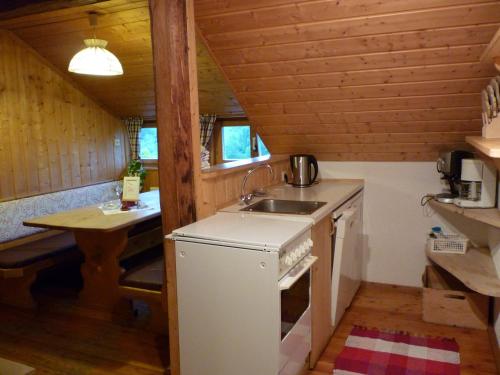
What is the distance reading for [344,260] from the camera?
2.76m

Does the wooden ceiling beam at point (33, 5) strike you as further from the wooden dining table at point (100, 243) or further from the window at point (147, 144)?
the window at point (147, 144)

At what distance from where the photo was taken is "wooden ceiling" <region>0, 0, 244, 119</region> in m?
3.64

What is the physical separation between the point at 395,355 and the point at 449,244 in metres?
1.03

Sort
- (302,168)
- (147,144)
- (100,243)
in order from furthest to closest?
(147,144) → (302,168) → (100,243)

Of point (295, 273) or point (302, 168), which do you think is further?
point (302, 168)

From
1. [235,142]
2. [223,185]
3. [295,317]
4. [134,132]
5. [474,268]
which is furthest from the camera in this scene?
[134,132]

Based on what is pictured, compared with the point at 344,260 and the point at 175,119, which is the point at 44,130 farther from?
the point at 344,260

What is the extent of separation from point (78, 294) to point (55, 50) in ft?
8.18

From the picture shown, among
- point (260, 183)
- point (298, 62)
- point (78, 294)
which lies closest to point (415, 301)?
point (260, 183)

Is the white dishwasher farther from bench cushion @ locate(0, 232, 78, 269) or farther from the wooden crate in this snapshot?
bench cushion @ locate(0, 232, 78, 269)

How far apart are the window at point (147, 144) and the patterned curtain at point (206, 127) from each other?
0.99 m

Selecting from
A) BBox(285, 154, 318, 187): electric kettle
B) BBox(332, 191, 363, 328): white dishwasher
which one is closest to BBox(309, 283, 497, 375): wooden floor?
BBox(332, 191, 363, 328): white dishwasher

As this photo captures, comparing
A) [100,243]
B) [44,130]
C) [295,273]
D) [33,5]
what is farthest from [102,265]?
[44,130]

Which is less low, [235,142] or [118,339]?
[235,142]
